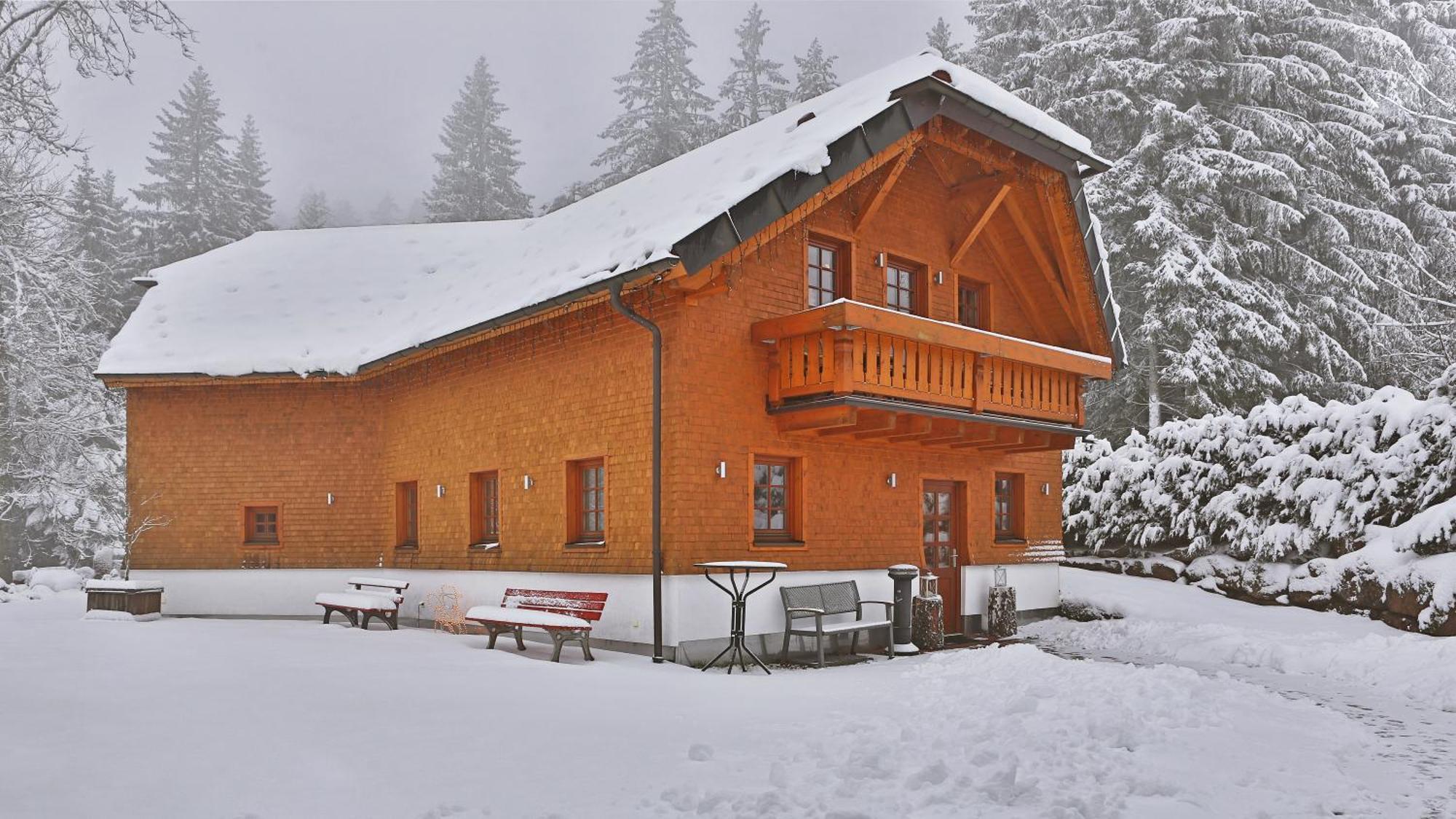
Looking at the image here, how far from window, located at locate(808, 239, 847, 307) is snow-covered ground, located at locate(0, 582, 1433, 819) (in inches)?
180

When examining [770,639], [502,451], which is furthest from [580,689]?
[502,451]

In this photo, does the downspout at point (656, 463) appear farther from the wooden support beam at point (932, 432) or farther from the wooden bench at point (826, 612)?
the wooden support beam at point (932, 432)

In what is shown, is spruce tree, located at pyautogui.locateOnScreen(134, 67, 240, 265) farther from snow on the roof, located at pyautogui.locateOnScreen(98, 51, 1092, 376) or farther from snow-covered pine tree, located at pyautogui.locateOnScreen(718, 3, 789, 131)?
snow on the roof, located at pyautogui.locateOnScreen(98, 51, 1092, 376)

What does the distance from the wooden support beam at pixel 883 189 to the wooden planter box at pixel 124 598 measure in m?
11.0

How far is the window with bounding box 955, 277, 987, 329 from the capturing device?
1528cm

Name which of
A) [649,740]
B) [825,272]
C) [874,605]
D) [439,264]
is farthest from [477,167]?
[649,740]

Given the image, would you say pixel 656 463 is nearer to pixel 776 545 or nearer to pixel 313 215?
pixel 776 545

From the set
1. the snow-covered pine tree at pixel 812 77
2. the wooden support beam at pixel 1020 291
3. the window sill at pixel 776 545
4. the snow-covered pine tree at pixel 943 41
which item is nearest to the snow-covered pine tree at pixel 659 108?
the snow-covered pine tree at pixel 812 77

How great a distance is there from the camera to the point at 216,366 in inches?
623

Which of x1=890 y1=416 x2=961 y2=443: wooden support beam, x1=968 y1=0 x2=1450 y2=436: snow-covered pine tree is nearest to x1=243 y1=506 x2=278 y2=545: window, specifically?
x1=890 y1=416 x2=961 y2=443: wooden support beam

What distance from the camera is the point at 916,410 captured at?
38.8 feet

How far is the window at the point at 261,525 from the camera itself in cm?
1645

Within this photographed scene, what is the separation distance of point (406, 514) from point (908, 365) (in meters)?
8.29

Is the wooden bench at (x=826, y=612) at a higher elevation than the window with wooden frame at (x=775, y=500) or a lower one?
lower
